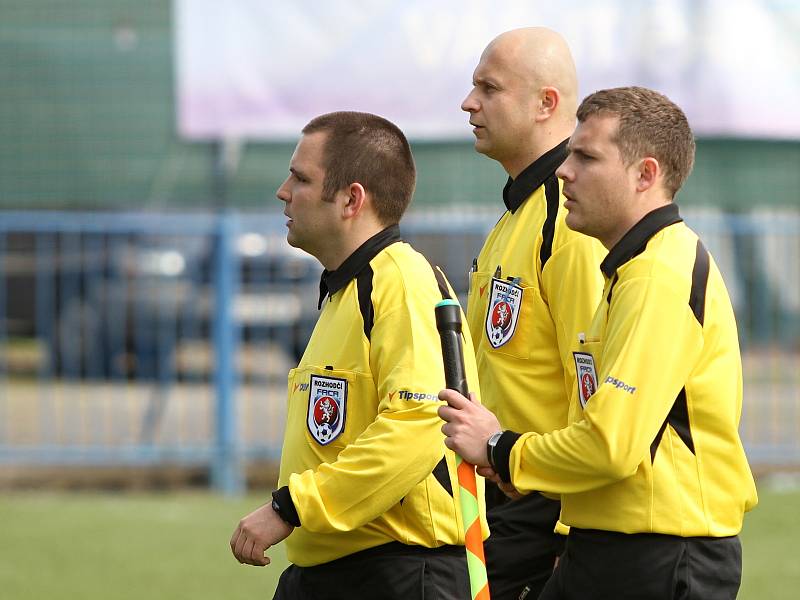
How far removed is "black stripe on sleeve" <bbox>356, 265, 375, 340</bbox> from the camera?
3219 mm

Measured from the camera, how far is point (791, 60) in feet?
34.7

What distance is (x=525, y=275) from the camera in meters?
3.58

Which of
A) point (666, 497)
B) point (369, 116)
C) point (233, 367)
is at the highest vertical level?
point (369, 116)

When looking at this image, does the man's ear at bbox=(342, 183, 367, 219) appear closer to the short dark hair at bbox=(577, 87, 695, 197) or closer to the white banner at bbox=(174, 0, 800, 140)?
the short dark hair at bbox=(577, 87, 695, 197)

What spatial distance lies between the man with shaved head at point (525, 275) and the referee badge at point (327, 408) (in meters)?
0.58

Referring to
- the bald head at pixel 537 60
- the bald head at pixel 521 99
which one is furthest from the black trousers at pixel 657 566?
the bald head at pixel 537 60

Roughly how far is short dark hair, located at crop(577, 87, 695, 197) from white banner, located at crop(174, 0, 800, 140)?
24.0ft

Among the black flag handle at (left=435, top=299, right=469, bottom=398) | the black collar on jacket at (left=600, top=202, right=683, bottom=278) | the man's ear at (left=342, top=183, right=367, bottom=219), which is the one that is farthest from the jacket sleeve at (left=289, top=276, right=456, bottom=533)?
the black collar on jacket at (left=600, top=202, right=683, bottom=278)

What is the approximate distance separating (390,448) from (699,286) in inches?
29.8

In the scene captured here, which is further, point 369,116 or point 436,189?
point 436,189

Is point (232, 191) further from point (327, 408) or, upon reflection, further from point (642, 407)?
point (642, 407)

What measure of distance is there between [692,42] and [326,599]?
8006 millimetres

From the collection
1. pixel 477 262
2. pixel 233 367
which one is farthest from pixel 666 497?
pixel 233 367

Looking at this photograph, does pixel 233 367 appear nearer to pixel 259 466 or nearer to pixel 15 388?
pixel 259 466
